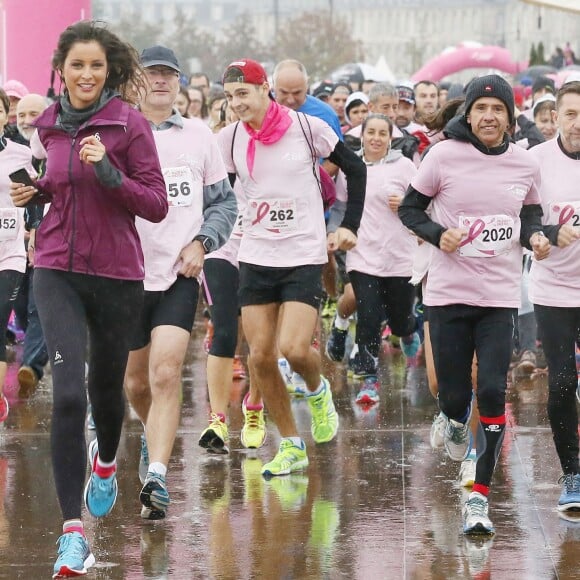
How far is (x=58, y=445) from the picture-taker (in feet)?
19.9

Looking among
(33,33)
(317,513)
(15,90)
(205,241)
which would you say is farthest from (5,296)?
(33,33)

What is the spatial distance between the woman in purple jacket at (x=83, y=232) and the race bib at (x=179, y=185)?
42.5 inches

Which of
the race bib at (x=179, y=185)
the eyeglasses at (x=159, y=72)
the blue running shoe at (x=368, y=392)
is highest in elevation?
the eyeglasses at (x=159, y=72)

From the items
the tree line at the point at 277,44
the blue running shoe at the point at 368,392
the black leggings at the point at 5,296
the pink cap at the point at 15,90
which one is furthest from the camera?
the tree line at the point at 277,44

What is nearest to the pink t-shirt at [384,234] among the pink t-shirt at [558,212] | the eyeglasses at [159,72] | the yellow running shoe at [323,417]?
the yellow running shoe at [323,417]

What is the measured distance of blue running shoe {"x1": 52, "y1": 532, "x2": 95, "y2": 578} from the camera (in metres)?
5.96

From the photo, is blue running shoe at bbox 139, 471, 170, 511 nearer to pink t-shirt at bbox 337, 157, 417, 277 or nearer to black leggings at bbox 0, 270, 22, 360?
black leggings at bbox 0, 270, 22, 360

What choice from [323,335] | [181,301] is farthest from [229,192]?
[323,335]

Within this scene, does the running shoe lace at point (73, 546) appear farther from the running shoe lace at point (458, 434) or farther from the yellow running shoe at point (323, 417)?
the yellow running shoe at point (323, 417)

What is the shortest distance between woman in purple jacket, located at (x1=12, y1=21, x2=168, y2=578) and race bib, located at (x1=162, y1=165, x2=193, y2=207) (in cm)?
108

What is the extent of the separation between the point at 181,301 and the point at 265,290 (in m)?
0.94

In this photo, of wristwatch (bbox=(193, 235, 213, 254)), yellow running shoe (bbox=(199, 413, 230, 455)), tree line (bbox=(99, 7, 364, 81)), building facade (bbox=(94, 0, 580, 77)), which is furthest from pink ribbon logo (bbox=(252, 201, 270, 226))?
building facade (bbox=(94, 0, 580, 77))

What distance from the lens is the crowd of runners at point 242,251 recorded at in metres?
6.11

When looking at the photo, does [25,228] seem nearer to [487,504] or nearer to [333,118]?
[333,118]
